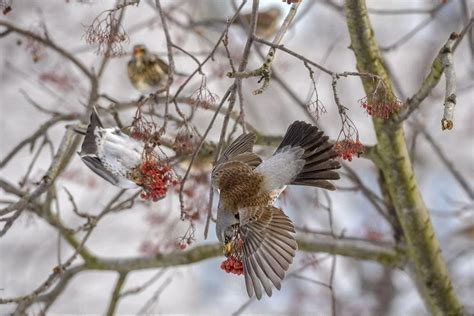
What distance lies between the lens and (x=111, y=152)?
292cm

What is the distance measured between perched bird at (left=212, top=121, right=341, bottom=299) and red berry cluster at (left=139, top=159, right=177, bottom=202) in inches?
8.0

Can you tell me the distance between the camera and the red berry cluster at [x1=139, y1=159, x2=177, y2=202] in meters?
2.33

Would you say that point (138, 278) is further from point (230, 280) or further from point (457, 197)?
point (457, 197)

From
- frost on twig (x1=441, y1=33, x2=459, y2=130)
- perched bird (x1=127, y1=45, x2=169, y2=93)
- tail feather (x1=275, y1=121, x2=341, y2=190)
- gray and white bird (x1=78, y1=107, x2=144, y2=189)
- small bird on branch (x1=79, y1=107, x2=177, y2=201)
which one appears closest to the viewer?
frost on twig (x1=441, y1=33, x2=459, y2=130)

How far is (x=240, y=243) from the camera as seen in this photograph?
2355 millimetres

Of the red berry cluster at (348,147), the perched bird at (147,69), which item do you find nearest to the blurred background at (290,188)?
the perched bird at (147,69)

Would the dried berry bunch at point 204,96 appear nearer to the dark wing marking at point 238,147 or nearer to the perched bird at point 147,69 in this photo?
the dark wing marking at point 238,147

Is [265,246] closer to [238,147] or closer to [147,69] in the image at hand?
[238,147]

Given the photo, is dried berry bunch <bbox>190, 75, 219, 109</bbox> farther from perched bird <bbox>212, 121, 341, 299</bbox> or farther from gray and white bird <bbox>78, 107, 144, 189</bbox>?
gray and white bird <bbox>78, 107, 144, 189</bbox>

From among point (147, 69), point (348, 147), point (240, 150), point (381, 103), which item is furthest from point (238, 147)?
point (147, 69)

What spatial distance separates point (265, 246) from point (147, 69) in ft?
7.29

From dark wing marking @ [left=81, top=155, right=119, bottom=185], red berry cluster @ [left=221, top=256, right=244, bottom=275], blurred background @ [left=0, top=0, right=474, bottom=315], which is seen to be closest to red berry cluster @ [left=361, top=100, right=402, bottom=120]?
red berry cluster @ [left=221, top=256, right=244, bottom=275]

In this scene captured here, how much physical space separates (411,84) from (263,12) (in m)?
2.26

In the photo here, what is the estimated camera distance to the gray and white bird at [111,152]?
2818mm
